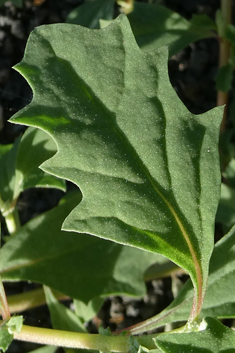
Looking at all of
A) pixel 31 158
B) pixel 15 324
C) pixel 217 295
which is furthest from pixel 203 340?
pixel 31 158

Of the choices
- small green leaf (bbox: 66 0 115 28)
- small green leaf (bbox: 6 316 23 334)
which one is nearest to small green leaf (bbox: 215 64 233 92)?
small green leaf (bbox: 66 0 115 28)

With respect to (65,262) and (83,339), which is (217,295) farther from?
(65,262)

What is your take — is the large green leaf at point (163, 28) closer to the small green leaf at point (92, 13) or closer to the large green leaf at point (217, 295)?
the small green leaf at point (92, 13)

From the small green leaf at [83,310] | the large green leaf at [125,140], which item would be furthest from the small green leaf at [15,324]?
the small green leaf at [83,310]

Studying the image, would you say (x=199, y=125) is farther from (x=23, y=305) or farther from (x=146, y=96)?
(x=23, y=305)

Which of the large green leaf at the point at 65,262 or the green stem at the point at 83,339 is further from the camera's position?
the large green leaf at the point at 65,262
